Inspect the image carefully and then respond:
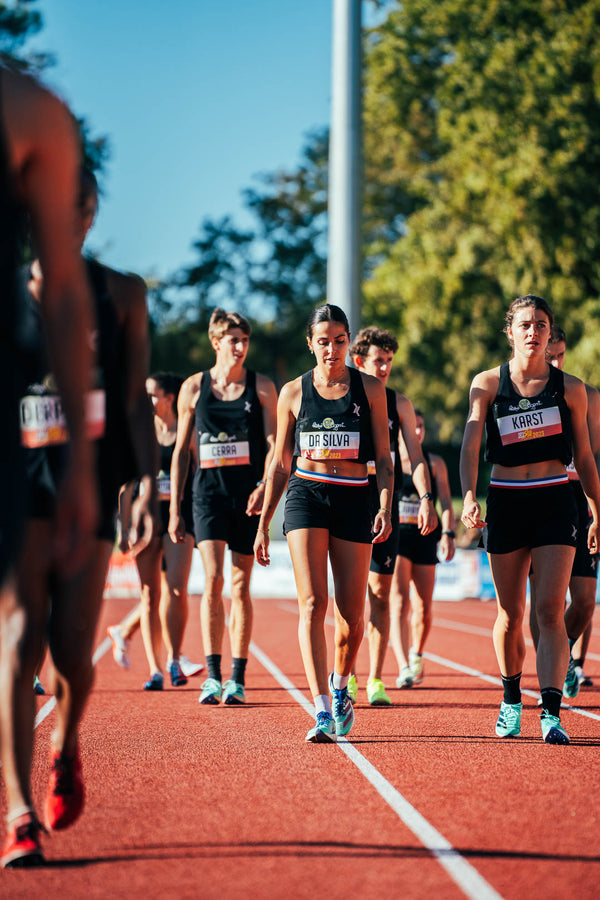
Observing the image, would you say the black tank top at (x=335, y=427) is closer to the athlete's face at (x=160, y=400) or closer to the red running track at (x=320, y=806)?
the red running track at (x=320, y=806)

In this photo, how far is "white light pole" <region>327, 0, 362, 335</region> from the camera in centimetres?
1812

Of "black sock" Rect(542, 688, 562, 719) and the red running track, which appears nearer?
the red running track

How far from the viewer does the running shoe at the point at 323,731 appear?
19.6ft

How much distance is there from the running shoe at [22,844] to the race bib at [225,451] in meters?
4.41

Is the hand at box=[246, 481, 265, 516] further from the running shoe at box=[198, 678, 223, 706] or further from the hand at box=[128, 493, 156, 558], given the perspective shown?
the hand at box=[128, 493, 156, 558]

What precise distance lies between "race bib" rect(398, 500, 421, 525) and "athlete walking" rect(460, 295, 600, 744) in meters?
2.66

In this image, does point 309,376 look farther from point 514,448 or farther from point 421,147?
point 421,147

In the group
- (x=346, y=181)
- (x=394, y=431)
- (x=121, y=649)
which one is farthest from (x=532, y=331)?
(x=346, y=181)

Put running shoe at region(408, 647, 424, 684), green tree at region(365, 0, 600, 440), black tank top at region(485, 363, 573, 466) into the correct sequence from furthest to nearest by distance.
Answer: green tree at region(365, 0, 600, 440)
running shoe at region(408, 647, 424, 684)
black tank top at region(485, 363, 573, 466)

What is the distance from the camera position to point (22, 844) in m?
3.43

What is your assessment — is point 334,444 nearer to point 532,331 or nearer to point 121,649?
point 532,331

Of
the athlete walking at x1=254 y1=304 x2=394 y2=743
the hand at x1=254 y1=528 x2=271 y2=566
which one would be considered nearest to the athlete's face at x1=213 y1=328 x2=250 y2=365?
the athlete walking at x1=254 y1=304 x2=394 y2=743

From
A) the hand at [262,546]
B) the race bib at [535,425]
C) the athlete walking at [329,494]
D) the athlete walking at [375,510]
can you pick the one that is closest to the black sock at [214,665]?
the athlete walking at [375,510]

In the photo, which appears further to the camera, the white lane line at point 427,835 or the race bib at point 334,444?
the race bib at point 334,444
